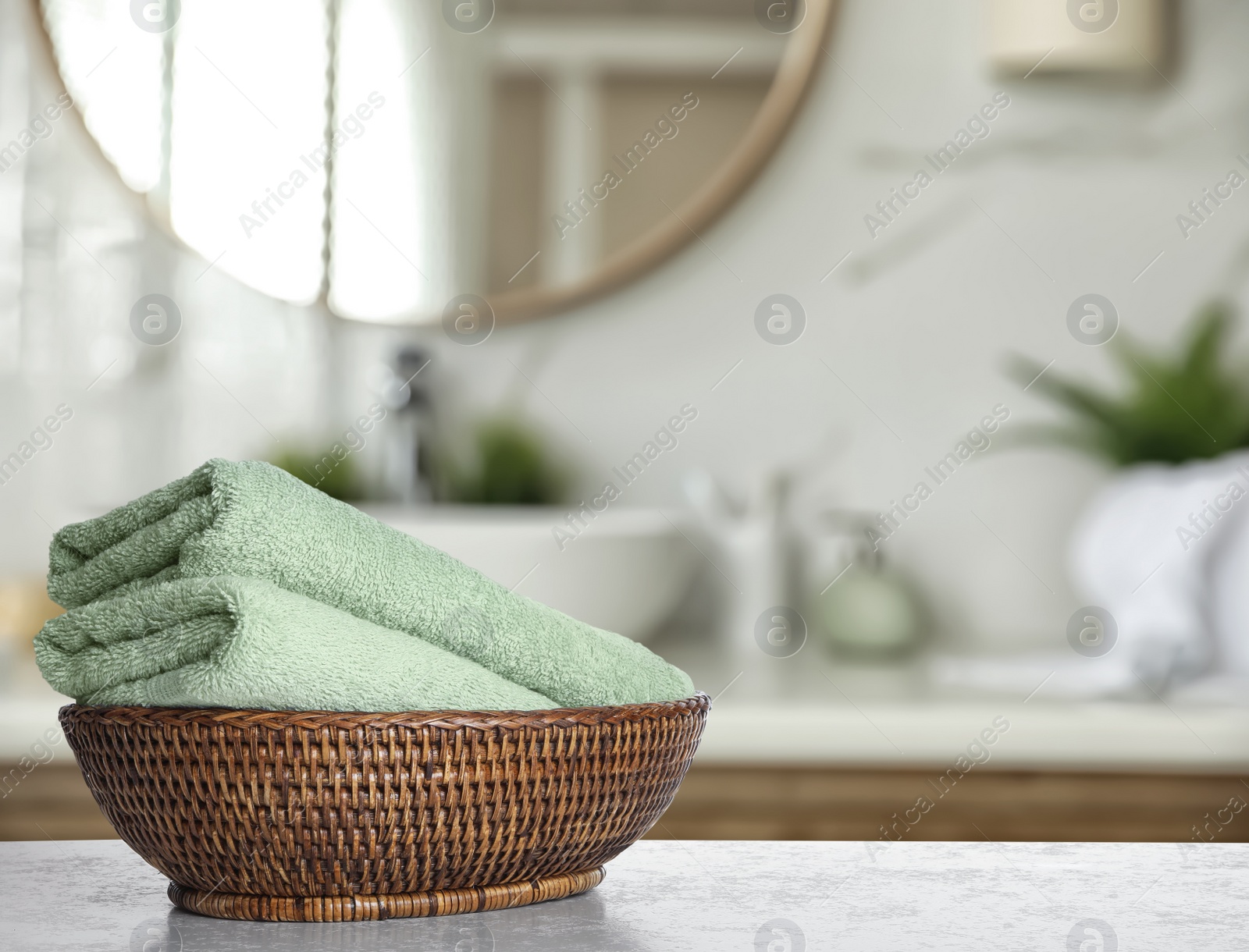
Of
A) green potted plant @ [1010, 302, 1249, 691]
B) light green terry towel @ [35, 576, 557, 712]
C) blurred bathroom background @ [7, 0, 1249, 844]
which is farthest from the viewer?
blurred bathroom background @ [7, 0, 1249, 844]

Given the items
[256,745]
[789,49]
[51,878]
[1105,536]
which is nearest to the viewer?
[256,745]

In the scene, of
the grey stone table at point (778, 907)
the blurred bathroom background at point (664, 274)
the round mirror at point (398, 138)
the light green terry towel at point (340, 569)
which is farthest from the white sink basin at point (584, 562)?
the light green terry towel at point (340, 569)

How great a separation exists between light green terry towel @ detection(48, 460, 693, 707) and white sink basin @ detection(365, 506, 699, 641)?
0.81 m

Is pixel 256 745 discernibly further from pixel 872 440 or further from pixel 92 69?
pixel 92 69

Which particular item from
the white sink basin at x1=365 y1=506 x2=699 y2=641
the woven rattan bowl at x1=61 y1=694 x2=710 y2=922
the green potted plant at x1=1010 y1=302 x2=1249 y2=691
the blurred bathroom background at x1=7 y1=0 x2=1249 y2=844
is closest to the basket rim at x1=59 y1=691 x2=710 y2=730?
the woven rattan bowl at x1=61 y1=694 x2=710 y2=922

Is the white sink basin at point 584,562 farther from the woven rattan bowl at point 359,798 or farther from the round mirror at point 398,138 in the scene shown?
the woven rattan bowl at point 359,798

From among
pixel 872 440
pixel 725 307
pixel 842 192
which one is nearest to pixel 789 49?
pixel 842 192

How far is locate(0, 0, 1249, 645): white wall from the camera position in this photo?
1.54 m

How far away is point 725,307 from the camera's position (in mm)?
Result: 1548

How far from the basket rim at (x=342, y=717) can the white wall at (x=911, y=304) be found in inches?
45.5

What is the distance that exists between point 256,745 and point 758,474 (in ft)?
3.79

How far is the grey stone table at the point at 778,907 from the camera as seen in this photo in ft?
1.24

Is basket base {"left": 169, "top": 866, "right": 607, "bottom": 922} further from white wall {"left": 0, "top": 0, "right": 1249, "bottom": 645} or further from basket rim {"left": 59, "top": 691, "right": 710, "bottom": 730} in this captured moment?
white wall {"left": 0, "top": 0, "right": 1249, "bottom": 645}

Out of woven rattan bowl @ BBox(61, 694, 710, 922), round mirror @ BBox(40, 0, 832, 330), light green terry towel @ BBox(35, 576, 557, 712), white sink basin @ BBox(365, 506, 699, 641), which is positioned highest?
round mirror @ BBox(40, 0, 832, 330)
